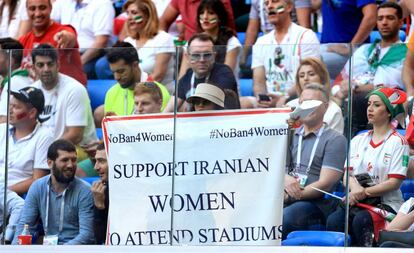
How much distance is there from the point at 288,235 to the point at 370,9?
3251mm

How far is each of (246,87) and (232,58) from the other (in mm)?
204

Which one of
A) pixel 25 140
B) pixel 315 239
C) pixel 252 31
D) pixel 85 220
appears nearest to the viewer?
pixel 315 239

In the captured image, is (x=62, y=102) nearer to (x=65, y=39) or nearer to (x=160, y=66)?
(x=160, y=66)

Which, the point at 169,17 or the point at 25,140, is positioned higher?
the point at 169,17

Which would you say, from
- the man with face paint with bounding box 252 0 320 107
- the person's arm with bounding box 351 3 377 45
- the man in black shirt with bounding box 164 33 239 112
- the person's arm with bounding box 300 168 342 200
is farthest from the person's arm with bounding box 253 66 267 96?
the person's arm with bounding box 351 3 377 45

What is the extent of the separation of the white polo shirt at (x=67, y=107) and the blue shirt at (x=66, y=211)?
12.4 inches

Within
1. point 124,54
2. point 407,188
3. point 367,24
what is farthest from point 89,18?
point 407,188

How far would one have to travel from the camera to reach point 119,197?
24.6 feet

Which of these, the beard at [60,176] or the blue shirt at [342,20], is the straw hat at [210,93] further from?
the blue shirt at [342,20]

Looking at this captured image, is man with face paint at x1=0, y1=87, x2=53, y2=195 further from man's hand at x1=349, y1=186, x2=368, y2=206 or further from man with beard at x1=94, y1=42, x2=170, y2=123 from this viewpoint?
man's hand at x1=349, y1=186, x2=368, y2=206

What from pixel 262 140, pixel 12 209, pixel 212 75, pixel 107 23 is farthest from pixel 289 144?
pixel 107 23

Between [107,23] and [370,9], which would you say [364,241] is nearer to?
[370,9]

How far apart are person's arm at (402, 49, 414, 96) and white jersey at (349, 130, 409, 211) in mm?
287

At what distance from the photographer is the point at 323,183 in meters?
7.24
